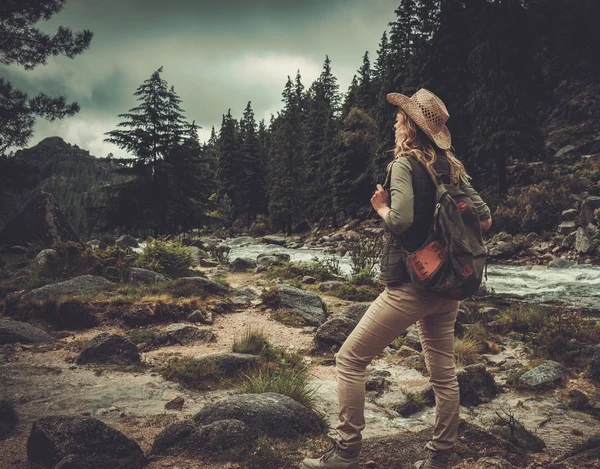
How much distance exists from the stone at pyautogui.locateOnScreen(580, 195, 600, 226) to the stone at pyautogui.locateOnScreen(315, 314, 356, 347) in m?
14.3

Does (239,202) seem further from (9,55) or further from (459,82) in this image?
(9,55)

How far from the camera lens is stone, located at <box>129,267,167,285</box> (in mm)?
10234

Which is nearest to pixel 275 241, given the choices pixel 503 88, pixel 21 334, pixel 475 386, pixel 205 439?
pixel 503 88

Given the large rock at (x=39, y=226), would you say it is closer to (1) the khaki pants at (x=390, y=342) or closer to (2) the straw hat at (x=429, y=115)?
(1) the khaki pants at (x=390, y=342)

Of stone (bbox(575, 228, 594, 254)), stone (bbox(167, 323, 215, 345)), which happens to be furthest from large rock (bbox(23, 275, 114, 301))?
stone (bbox(575, 228, 594, 254))

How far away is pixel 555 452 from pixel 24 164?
6535mm

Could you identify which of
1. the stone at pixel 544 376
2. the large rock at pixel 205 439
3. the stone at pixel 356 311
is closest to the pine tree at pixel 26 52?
the large rock at pixel 205 439

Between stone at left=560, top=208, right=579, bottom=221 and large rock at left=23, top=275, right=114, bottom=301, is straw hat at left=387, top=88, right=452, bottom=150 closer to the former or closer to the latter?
large rock at left=23, top=275, right=114, bottom=301

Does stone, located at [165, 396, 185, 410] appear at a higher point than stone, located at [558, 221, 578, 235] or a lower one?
lower

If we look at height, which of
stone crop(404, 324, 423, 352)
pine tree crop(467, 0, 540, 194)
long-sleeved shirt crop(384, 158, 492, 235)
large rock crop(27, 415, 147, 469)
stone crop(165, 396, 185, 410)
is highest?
pine tree crop(467, 0, 540, 194)

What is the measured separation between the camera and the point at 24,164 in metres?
5.35

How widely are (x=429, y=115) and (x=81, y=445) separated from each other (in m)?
3.23

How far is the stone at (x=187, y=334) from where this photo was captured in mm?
6907

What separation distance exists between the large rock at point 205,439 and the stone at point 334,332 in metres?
3.75
